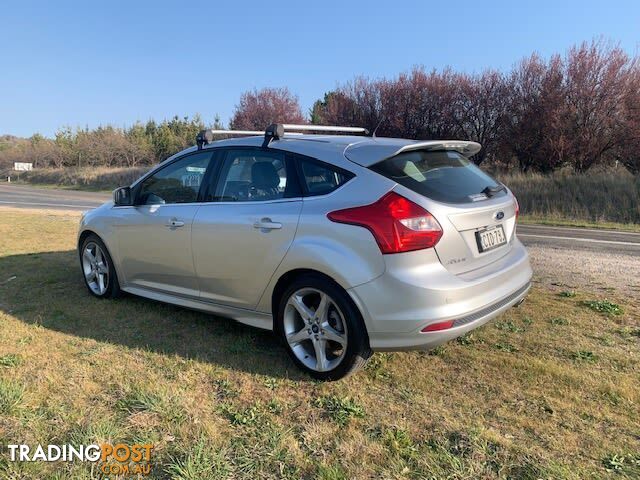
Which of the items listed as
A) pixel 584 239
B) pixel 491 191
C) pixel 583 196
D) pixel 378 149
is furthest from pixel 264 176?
pixel 583 196

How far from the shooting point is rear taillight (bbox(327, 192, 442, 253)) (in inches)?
118

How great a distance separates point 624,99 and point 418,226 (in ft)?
75.2

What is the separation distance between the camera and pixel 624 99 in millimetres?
21250

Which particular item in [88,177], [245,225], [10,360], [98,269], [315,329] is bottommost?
[10,360]

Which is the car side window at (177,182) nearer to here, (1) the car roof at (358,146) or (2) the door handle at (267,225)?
(1) the car roof at (358,146)

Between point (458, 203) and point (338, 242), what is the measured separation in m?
0.84

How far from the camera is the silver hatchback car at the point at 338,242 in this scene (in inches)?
119

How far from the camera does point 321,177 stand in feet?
11.4

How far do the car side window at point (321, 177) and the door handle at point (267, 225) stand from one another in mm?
320

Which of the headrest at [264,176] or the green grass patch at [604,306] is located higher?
the headrest at [264,176]

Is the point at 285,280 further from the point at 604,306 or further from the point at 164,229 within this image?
the point at 604,306

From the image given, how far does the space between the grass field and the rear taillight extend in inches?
38.9

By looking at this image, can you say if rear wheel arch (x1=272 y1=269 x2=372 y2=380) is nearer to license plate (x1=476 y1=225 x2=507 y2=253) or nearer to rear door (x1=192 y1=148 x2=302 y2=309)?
rear door (x1=192 y1=148 x2=302 y2=309)

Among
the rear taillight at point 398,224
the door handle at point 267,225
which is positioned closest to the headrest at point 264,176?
the door handle at point 267,225
